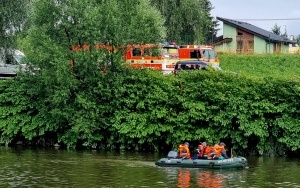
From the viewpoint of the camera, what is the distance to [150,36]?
139 ft

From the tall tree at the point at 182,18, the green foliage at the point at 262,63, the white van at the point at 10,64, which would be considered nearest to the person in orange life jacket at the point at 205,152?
the white van at the point at 10,64

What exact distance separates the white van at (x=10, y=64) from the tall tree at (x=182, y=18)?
2239 centimetres

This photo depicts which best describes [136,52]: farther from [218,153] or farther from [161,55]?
[218,153]

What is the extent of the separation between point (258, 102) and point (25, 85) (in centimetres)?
1647

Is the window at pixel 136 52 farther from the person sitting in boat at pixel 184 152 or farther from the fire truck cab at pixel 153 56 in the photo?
the person sitting in boat at pixel 184 152

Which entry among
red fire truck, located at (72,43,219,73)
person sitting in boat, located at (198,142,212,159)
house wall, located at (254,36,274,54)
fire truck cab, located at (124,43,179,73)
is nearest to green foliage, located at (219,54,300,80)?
red fire truck, located at (72,43,219,73)

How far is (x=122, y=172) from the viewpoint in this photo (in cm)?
3247

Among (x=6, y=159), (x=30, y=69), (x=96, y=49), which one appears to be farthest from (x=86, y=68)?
(x=6, y=159)

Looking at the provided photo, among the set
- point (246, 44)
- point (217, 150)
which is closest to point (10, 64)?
point (217, 150)

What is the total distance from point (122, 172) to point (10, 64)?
20.8 metres

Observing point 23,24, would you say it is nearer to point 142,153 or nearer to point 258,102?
point 142,153

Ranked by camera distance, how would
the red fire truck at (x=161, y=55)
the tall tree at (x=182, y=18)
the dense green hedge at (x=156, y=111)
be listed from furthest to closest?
the tall tree at (x=182, y=18), the red fire truck at (x=161, y=55), the dense green hedge at (x=156, y=111)

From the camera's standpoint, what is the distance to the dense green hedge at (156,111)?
39.5 metres

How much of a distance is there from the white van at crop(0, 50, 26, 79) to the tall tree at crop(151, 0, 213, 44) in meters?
22.4
